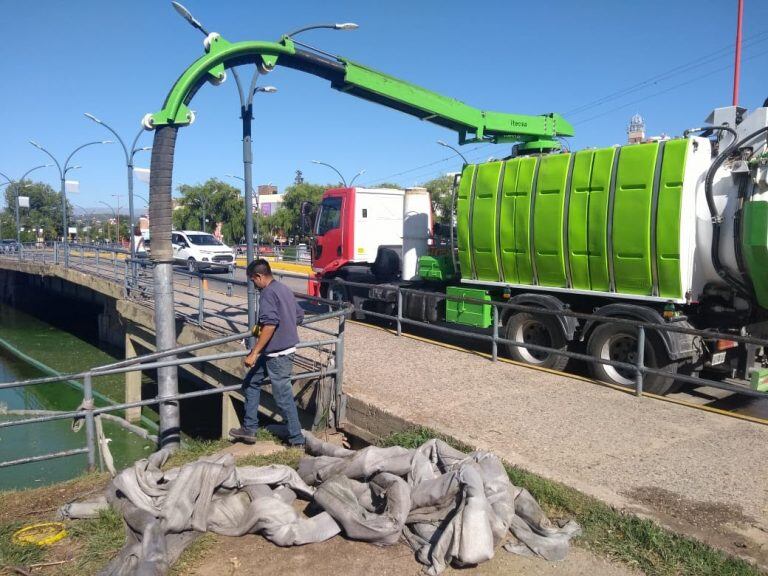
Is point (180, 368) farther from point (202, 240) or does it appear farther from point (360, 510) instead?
point (202, 240)

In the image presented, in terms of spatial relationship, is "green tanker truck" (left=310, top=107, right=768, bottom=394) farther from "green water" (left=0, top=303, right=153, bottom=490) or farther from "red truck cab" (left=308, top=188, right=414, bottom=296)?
"green water" (left=0, top=303, right=153, bottom=490)

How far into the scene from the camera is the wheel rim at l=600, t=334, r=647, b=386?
813cm

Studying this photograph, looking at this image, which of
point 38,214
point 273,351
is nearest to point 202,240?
point 273,351

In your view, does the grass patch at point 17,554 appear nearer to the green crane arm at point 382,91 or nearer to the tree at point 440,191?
the green crane arm at point 382,91

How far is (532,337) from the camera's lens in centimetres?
948

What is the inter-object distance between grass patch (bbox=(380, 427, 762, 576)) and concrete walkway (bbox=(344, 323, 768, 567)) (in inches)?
6.6

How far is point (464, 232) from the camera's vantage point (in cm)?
1025

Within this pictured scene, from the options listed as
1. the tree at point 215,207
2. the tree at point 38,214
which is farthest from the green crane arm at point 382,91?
the tree at point 38,214

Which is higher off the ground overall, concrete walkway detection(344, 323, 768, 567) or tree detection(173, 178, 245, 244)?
tree detection(173, 178, 245, 244)

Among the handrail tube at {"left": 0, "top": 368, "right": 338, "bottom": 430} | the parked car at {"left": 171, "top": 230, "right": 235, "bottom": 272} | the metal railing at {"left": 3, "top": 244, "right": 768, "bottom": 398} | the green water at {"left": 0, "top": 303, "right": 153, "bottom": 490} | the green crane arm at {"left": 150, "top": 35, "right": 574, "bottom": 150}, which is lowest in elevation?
the green water at {"left": 0, "top": 303, "right": 153, "bottom": 490}

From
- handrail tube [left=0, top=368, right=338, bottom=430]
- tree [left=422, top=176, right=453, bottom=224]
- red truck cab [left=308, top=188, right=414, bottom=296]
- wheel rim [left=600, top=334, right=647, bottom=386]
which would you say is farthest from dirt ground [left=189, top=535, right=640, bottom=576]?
tree [left=422, top=176, right=453, bottom=224]

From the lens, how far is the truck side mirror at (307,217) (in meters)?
13.5

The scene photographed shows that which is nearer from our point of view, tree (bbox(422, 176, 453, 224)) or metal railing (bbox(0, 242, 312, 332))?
metal railing (bbox(0, 242, 312, 332))

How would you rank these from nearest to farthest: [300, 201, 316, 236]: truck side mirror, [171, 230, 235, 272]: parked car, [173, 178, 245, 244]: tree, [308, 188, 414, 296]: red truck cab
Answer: [308, 188, 414, 296]: red truck cab
[300, 201, 316, 236]: truck side mirror
[171, 230, 235, 272]: parked car
[173, 178, 245, 244]: tree
